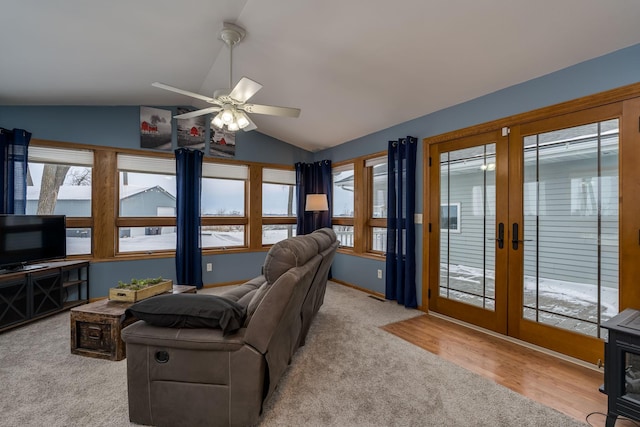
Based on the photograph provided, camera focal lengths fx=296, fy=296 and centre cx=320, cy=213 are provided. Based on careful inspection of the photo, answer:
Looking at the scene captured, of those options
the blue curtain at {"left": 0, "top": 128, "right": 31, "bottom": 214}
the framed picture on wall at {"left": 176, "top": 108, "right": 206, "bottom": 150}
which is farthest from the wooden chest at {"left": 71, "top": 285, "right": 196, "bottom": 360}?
the framed picture on wall at {"left": 176, "top": 108, "right": 206, "bottom": 150}

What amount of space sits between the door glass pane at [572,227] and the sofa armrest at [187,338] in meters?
2.70

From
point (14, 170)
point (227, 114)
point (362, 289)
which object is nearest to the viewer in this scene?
point (227, 114)

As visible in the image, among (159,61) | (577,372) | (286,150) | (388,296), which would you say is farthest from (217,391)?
(286,150)

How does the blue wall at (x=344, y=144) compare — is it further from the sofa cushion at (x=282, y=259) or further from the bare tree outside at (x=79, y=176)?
the sofa cushion at (x=282, y=259)

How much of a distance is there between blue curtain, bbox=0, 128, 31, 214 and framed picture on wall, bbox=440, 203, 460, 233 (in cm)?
501

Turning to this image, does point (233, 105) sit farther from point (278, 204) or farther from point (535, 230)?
point (278, 204)

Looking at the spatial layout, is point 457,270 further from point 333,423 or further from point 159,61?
point 159,61

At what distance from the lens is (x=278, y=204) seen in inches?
223

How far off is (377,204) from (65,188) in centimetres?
438

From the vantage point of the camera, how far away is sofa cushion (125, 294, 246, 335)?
1.59 meters

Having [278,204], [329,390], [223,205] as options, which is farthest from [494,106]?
[223,205]

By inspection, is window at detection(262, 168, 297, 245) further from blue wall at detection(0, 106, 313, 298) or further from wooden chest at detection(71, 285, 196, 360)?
wooden chest at detection(71, 285, 196, 360)

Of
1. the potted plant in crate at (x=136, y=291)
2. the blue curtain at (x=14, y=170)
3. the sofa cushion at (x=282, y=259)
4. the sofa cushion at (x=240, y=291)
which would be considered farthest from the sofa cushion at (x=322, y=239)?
the blue curtain at (x=14, y=170)

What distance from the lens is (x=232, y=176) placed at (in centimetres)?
511
